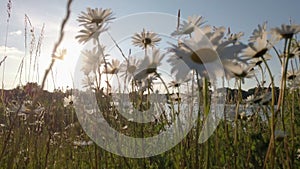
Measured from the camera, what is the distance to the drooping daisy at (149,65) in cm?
126

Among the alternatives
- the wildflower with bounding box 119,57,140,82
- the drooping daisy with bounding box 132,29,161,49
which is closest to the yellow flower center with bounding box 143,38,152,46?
the drooping daisy with bounding box 132,29,161,49

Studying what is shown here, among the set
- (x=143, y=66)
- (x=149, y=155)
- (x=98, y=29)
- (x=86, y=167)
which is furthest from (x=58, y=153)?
(x=143, y=66)

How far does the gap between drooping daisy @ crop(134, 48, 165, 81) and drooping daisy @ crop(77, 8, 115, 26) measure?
1.32 feet

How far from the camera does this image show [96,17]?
1645 mm

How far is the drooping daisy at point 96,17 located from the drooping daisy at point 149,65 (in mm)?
404

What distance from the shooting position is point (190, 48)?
36.4 inches

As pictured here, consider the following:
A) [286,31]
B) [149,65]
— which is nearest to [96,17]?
[149,65]

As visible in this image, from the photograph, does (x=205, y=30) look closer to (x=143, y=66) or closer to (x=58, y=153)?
(x=143, y=66)

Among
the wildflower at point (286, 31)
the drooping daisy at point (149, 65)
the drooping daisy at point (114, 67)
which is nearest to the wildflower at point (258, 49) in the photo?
the wildflower at point (286, 31)

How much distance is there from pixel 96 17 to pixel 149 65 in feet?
1.68

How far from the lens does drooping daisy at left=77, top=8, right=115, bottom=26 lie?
5.28 ft

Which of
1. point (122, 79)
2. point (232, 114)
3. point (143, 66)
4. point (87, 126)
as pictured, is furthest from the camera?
point (87, 126)

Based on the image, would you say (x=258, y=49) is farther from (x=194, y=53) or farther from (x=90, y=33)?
(x=90, y=33)

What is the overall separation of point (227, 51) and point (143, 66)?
47cm
